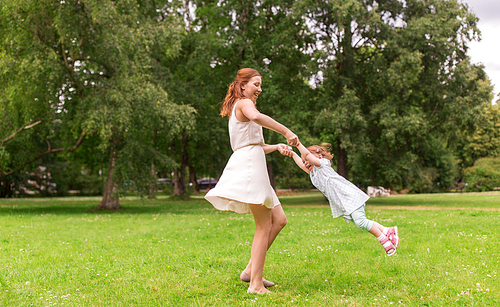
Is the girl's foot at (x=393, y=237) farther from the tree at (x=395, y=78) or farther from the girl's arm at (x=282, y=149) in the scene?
the tree at (x=395, y=78)

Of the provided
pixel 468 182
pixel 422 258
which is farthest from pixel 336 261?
pixel 468 182

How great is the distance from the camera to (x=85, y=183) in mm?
42531

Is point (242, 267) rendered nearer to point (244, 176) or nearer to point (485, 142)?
point (244, 176)

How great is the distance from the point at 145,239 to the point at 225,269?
3.96m

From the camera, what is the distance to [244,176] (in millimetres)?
4449

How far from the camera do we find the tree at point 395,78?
20328mm

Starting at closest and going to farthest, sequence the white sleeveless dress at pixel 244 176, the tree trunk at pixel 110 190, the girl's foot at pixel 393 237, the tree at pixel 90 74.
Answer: the white sleeveless dress at pixel 244 176, the girl's foot at pixel 393 237, the tree at pixel 90 74, the tree trunk at pixel 110 190

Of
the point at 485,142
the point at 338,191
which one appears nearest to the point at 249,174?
the point at 338,191

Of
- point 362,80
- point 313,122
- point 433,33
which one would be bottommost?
point 313,122

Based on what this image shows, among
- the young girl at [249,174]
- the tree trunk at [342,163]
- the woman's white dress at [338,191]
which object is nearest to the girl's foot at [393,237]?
the woman's white dress at [338,191]

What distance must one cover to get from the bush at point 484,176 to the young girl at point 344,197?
35.7 m

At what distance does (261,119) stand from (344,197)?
1454 millimetres

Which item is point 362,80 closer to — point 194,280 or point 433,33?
point 433,33

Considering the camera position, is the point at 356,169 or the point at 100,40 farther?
the point at 356,169
